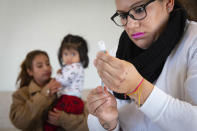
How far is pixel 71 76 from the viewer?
1.42m

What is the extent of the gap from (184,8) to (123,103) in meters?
0.47

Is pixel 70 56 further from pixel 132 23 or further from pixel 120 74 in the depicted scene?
pixel 120 74

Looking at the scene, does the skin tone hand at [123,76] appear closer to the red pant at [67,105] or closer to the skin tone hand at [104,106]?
the skin tone hand at [104,106]

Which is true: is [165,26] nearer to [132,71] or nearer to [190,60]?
[190,60]

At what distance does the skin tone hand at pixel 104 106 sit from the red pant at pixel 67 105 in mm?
699

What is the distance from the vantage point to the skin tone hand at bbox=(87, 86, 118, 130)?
2.26ft

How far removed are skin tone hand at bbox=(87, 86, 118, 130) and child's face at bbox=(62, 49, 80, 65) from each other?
83 cm

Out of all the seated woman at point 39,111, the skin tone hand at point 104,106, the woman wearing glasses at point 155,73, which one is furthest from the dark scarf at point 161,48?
the seated woman at point 39,111

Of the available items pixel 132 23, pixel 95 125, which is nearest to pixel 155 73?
pixel 132 23

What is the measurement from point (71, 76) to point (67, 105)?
22 centimetres

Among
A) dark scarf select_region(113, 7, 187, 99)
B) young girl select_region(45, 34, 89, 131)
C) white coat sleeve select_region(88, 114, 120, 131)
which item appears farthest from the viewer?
Answer: young girl select_region(45, 34, 89, 131)

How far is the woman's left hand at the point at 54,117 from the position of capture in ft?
4.21

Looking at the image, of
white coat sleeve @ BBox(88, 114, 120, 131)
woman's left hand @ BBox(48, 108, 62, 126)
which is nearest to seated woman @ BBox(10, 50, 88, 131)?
woman's left hand @ BBox(48, 108, 62, 126)

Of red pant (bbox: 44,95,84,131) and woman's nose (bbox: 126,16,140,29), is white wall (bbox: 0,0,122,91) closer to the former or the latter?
red pant (bbox: 44,95,84,131)
